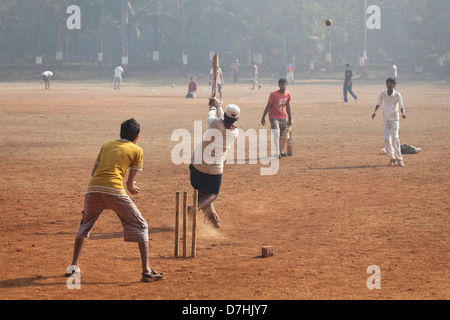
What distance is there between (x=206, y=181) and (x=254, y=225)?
1192 millimetres

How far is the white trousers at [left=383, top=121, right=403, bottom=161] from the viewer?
14602mm

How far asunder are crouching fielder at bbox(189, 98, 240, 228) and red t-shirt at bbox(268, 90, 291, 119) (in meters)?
6.67

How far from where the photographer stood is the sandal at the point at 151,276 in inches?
266

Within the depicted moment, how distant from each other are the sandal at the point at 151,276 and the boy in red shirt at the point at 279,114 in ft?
29.8

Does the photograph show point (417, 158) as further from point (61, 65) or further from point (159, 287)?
point (61, 65)

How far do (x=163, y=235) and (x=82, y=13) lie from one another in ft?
223

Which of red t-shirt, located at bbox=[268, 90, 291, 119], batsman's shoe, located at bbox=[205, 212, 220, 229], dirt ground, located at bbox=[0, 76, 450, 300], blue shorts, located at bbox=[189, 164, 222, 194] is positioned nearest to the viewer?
dirt ground, located at bbox=[0, 76, 450, 300]

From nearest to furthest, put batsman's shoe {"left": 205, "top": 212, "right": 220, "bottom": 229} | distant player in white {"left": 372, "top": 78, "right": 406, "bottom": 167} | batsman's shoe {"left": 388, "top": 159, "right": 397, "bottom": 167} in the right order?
batsman's shoe {"left": 205, "top": 212, "right": 220, "bottom": 229} < distant player in white {"left": 372, "top": 78, "right": 406, "bottom": 167} < batsman's shoe {"left": 388, "top": 159, "right": 397, "bottom": 167}

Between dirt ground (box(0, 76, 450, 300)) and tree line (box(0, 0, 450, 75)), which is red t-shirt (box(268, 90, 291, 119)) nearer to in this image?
dirt ground (box(0, 76, 450, 300))

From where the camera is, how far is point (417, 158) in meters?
16.2

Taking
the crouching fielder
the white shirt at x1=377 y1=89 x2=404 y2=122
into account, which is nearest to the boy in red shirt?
the white shirt at x1=377 y1=89 x2=404 y2=122

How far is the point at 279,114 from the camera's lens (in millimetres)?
15898

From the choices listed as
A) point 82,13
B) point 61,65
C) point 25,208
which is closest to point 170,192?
point 25,208

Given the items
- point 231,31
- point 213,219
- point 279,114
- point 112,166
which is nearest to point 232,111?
point 213,219
